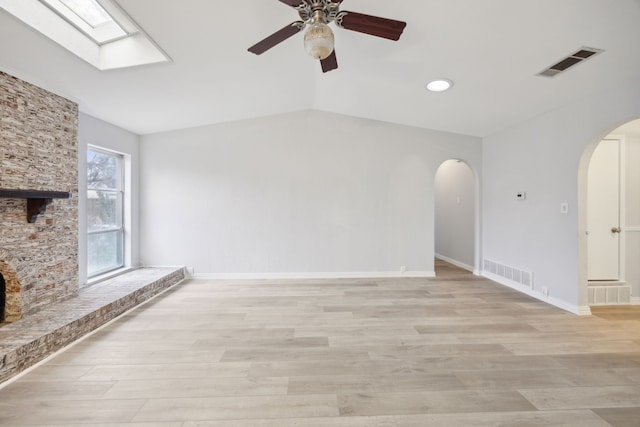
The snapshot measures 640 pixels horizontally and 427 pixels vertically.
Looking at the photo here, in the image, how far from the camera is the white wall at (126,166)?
352cm

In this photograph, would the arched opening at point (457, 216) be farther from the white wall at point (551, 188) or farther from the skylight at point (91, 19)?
the skylight at point (91, 19)

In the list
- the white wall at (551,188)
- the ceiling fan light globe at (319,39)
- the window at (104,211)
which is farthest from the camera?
the window at (104,211)

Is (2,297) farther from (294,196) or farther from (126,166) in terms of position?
(294,196)

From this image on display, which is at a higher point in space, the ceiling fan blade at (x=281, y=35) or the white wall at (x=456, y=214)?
the ceiling fan blade at (x=281, y=35)

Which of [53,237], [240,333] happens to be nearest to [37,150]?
[53,237]

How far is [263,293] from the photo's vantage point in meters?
4.05

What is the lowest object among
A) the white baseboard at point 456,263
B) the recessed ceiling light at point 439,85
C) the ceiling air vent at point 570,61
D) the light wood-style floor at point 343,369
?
the light wood-style floor at point 343,369

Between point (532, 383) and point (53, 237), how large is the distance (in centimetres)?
453

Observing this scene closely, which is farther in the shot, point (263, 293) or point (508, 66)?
point (263, 293)

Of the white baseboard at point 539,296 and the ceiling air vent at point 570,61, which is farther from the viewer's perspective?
the white baseboard at point 539,296

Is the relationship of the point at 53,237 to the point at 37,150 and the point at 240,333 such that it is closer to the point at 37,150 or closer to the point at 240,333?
the point at 37,150

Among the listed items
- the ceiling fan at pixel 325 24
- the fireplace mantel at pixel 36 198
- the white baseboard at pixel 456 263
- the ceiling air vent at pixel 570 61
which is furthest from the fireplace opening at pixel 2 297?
the white baseboard at pixel 456 263

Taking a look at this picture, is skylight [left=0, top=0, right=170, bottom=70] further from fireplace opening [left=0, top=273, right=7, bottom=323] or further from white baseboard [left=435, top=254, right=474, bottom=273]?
white baseboard [left=435, top=254, right=474, bottom=273]

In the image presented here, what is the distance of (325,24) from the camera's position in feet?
5.83
